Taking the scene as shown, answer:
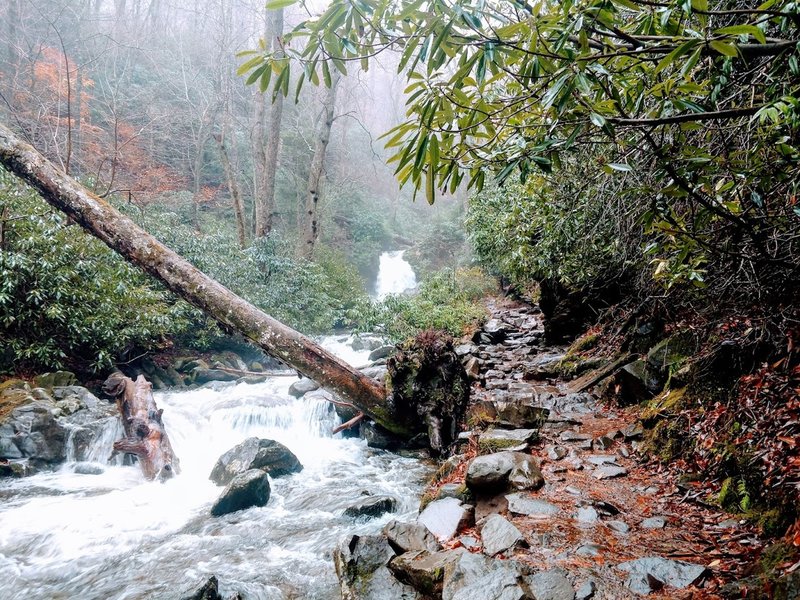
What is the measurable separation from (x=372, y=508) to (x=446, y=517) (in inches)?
72.5

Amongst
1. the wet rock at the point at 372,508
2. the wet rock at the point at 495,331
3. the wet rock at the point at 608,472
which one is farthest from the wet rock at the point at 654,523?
the wet rock at the point at 495,331

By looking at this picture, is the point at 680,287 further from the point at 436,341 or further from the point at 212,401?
the point at 212,401

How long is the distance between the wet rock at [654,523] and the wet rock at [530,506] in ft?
1.62

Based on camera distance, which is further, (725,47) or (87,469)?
(87,469)

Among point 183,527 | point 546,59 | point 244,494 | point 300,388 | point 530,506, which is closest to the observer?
point 546,59

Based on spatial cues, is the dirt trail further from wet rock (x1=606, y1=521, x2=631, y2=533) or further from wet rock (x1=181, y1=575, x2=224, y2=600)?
wet rock (x1=181, y1=575, x2=224, y2=600)

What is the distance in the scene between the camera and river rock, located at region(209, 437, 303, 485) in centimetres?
553

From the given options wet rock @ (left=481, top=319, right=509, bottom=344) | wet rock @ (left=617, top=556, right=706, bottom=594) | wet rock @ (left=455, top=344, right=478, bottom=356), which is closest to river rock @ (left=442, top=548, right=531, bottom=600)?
wet rock @ (left=617, top=556, right=706, bottom=594)

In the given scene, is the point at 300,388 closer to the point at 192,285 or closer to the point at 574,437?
the point at 192,285

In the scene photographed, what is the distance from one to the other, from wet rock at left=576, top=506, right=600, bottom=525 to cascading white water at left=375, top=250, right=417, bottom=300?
18300 mm

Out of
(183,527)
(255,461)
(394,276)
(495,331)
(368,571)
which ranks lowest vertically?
(183,527)

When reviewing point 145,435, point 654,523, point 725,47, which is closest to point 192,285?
point 145,435

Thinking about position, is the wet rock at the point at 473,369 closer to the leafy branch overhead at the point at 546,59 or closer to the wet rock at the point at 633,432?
the wet rock at the point at 633,432

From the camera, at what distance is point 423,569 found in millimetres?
2385
